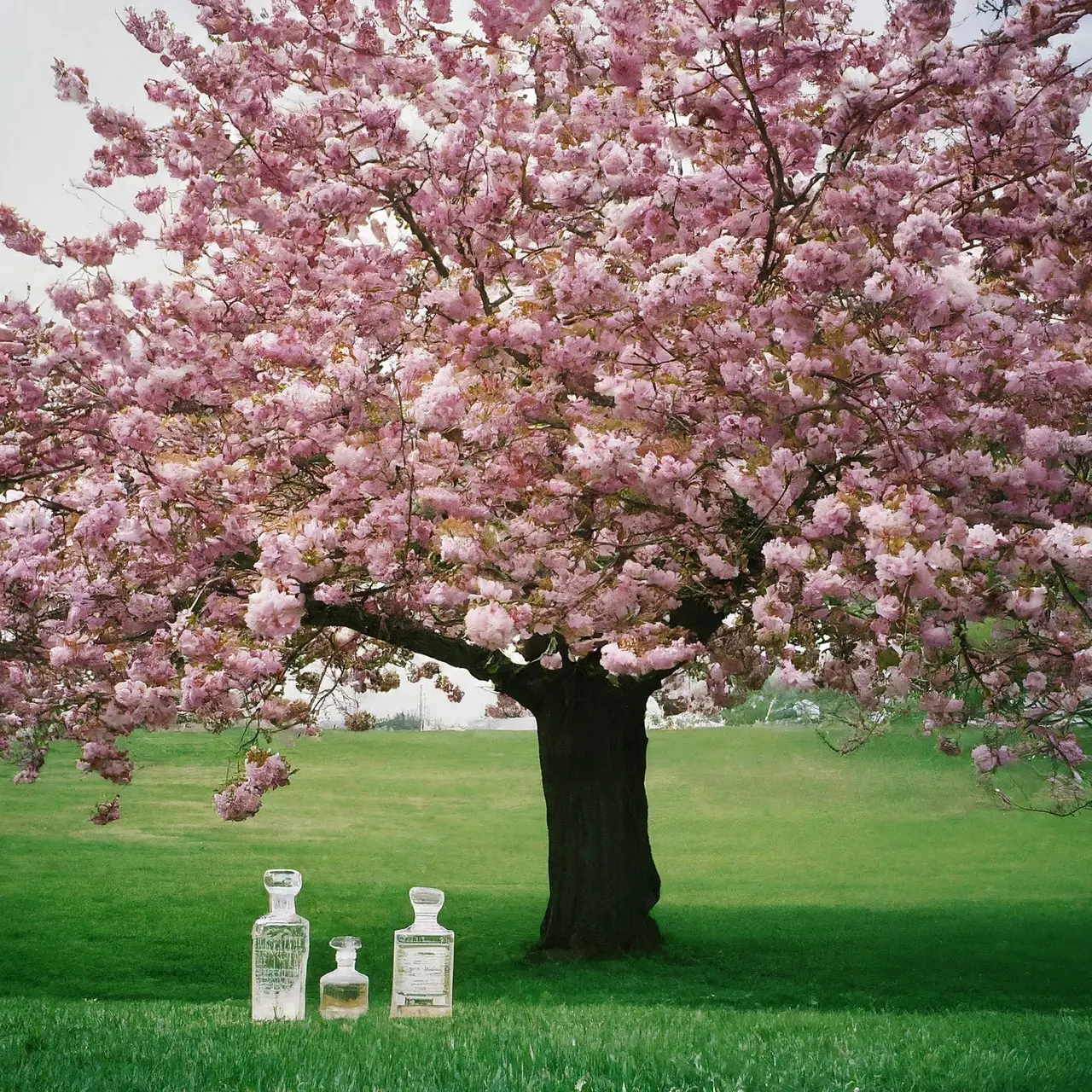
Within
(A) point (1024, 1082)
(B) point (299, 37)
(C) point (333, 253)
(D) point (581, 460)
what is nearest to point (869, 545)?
(D) point (581, 460)

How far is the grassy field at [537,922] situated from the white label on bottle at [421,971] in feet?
0.62

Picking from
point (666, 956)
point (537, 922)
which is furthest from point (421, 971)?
point (537, 922)

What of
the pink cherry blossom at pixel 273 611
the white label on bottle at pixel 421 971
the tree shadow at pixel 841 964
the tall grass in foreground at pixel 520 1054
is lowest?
the tree shadow at pixel 841 964

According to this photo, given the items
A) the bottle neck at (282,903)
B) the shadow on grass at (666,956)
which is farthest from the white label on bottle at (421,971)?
the shadow on grass at (666,956)

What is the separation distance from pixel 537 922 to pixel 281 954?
35.2ft

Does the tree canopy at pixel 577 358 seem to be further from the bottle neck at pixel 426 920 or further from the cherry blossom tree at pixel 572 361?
the bottle neck at pixel 426 920

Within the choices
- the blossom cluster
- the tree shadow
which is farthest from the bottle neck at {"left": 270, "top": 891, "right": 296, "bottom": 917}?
the tree shadow

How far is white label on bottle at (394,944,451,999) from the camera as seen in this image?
6219 millimetres

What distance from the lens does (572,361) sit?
26.6ft

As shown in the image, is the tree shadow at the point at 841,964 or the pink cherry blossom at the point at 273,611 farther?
the tree shadow at the point at 841,964

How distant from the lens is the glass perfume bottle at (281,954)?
227 inches

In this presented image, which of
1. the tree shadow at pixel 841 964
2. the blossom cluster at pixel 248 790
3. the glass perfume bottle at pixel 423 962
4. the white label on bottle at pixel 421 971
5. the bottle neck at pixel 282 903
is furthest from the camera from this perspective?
the tree shadow at pixel 841 964

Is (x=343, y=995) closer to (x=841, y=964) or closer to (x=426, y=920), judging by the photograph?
(x=426, y=920)

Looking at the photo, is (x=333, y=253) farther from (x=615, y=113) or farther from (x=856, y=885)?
(x=856, y=885)
